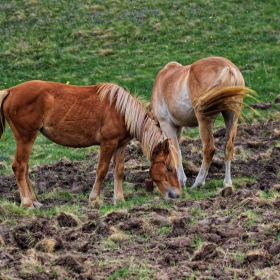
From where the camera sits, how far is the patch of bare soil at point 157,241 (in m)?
4.58

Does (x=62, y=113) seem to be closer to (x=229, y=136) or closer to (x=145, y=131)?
(x=145, y=131)

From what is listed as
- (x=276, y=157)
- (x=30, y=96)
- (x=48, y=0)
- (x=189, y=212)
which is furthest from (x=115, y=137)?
(x=48, y=0)

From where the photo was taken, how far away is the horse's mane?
7.60 meters

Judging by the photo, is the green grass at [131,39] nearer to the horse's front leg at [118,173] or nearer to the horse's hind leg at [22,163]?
the horse's front leg at [118,173]

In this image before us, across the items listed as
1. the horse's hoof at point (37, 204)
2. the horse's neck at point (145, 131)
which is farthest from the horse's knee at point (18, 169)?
the horse's neck at point (145, 131)

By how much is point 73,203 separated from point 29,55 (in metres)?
12.9

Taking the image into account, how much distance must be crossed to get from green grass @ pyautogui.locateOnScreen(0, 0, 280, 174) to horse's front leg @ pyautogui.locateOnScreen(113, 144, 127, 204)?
25.8 ft

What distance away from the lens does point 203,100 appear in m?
7.71

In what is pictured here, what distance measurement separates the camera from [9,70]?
60.4ft

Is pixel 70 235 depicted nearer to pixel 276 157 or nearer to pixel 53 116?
pixel 53 116

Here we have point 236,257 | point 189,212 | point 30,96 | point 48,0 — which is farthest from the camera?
point 48,0

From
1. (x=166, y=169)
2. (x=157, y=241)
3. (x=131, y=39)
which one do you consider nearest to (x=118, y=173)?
(x=166, y=169)

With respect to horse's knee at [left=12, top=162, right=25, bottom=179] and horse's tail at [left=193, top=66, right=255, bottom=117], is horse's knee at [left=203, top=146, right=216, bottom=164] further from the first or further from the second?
horse's knee at [left=12, top=162, right=25, bottom=179]

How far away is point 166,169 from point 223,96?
4.15 ft
